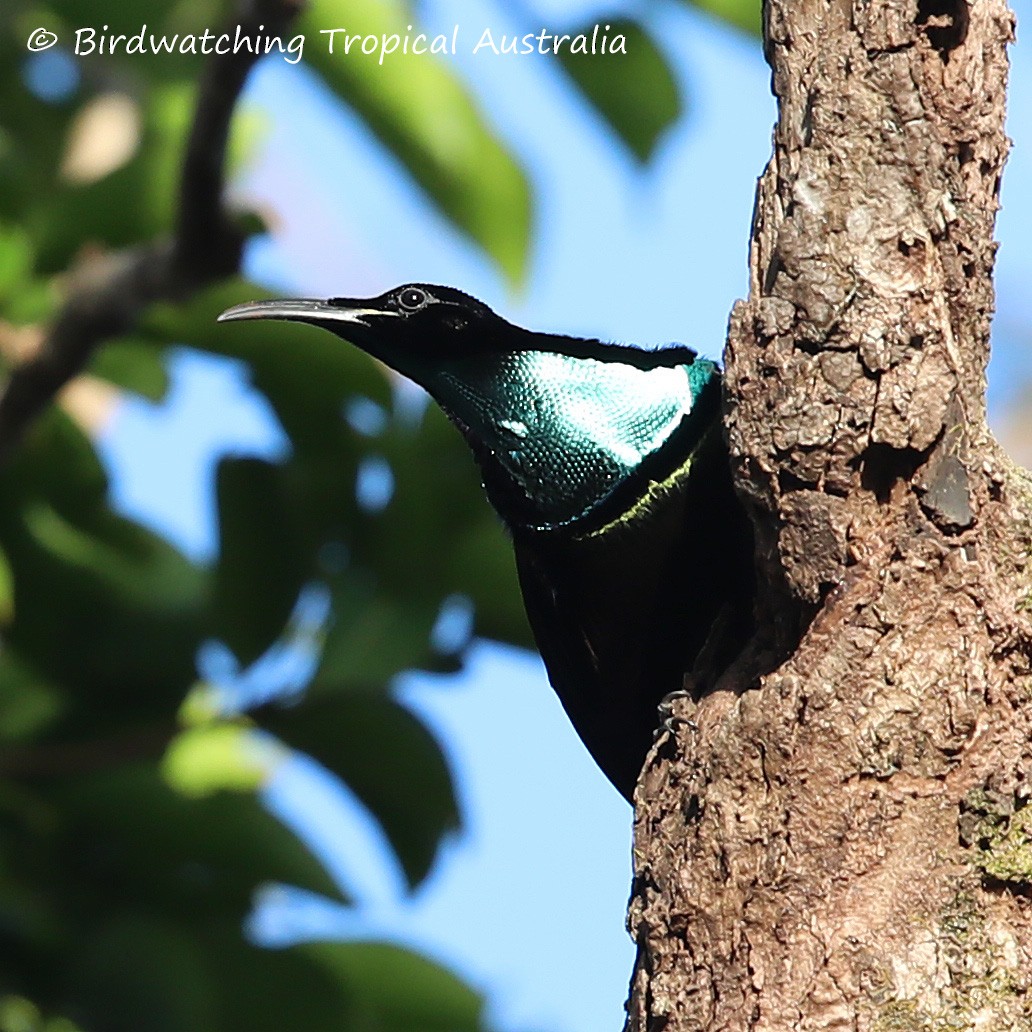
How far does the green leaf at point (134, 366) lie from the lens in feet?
17.1

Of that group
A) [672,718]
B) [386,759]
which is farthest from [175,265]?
[672,718]

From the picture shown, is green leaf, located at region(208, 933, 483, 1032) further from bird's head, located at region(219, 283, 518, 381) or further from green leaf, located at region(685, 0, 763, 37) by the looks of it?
green leaf, located at region(685, 0, 763, 37)

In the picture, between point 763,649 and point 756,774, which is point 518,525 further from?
point 756,774

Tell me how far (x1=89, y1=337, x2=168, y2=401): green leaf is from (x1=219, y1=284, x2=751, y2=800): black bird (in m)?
1.14

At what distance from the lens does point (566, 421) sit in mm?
3857

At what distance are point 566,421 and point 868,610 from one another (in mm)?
913

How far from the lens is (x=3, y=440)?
16.0 feet

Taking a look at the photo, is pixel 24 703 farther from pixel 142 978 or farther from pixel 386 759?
pixel 386 759

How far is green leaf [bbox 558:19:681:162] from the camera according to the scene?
5160 millimetres

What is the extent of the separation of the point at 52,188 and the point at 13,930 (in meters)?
1.93

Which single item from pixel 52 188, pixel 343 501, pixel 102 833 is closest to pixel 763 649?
pixel 343 501

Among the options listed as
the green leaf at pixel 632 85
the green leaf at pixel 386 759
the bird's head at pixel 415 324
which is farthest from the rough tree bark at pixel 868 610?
the green leaf at pixel 632 85

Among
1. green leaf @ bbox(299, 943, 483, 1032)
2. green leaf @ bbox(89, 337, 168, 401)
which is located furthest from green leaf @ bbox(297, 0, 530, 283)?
green leaf @ bbox(299, 943, 483, 1032)

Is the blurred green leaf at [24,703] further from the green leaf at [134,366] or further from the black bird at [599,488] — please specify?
the black bird at [599,488]
